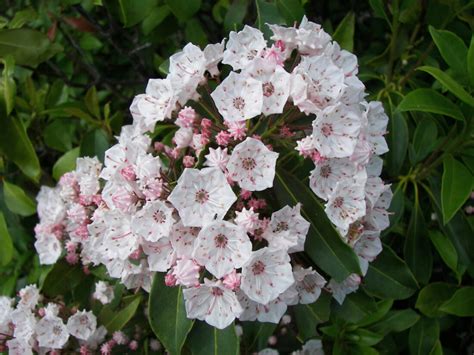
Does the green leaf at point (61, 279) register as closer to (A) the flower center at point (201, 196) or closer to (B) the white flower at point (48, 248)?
(B) the white flower at point (48, 248)

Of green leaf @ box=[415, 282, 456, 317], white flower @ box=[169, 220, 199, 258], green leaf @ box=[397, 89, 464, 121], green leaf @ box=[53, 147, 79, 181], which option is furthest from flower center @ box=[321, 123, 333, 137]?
green leaf @ box=[53, 147, 79, 181]

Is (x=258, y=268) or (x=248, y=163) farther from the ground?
(x=248, y=163)

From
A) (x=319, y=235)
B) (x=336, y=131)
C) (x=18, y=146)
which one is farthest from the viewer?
(x=18, y=146)

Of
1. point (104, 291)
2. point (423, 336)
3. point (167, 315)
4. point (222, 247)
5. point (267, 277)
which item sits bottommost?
point (423, 336)

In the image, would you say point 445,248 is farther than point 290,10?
Yes

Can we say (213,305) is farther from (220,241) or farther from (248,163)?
(248,163)

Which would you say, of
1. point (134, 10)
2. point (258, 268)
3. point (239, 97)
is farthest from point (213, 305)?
point (134, 10)

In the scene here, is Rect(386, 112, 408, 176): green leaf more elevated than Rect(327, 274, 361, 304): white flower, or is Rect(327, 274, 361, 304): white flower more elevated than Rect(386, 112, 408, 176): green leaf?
Rect(386, 112, 408, 176): green leaf

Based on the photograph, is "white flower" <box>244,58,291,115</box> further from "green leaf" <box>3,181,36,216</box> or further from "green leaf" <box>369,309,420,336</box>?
"green leaf" <box>3,181,36,216</box>
